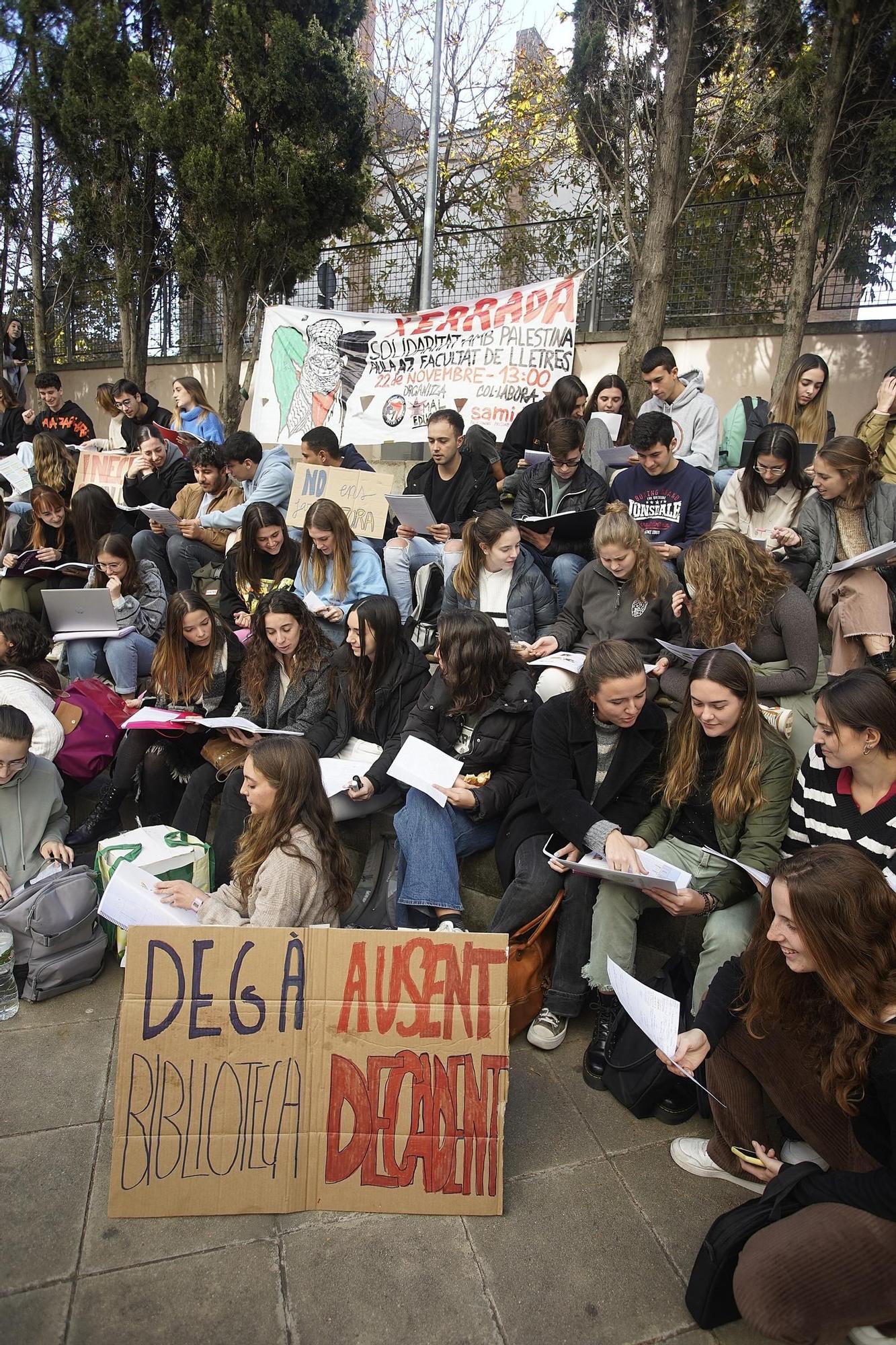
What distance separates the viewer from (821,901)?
2.41m

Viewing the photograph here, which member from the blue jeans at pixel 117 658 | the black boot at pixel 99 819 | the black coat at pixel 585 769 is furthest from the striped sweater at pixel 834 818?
the blue jeans at pixel 117 658

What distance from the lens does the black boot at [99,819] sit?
5012 mm

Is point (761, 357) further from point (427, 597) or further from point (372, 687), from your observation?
point (372, 687)

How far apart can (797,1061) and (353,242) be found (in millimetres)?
14535

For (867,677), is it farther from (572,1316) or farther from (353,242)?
(353,242)

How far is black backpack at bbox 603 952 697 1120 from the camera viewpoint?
314cm

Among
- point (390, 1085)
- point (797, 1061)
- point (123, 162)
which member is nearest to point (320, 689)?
point (390, 1085)

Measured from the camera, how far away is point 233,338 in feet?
38.5

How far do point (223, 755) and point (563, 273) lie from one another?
946cm

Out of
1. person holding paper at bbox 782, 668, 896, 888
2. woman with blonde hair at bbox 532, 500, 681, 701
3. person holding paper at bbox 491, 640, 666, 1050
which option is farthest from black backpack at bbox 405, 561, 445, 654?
person holding paper at bbox 782, 668, 896, 888

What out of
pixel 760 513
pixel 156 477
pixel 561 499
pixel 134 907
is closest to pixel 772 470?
pixel 760 513

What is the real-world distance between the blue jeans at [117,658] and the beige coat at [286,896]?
2710 millimetres

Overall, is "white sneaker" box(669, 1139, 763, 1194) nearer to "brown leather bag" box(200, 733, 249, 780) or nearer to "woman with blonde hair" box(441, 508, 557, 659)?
"brown leather bag" box(200, 733, 249, 780)

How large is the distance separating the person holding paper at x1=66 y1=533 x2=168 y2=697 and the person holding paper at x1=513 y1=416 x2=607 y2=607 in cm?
245
